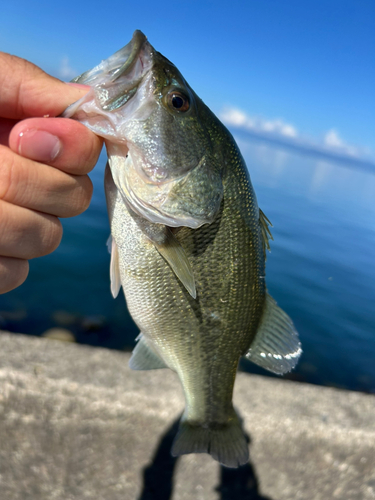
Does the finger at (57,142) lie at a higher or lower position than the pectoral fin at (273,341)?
higher

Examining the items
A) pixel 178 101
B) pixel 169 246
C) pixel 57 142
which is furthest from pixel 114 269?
pixel 178 101

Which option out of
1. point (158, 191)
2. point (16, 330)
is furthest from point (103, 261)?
point (158, 191)

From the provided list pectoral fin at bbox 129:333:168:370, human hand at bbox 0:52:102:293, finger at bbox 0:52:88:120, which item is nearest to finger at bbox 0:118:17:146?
human hand at bbox 0:52:102:293

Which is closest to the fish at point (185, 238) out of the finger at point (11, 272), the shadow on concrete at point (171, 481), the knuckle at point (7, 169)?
the knuckle at point (7, 169)

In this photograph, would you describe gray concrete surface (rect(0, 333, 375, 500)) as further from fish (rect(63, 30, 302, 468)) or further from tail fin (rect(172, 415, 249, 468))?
fish (rect(63, 30, 302, 468))

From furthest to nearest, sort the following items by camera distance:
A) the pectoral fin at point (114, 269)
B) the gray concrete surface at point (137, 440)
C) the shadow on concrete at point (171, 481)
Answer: the shadow on concrete at point (171, 481)
the gray concrete surface at point (137, 440)
the pectoral fin at point (114, 269)

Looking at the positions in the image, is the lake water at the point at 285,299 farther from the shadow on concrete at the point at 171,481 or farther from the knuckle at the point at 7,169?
the knuckle at the point at 7,169

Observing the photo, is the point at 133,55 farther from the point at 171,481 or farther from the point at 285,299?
the point at 285,299
